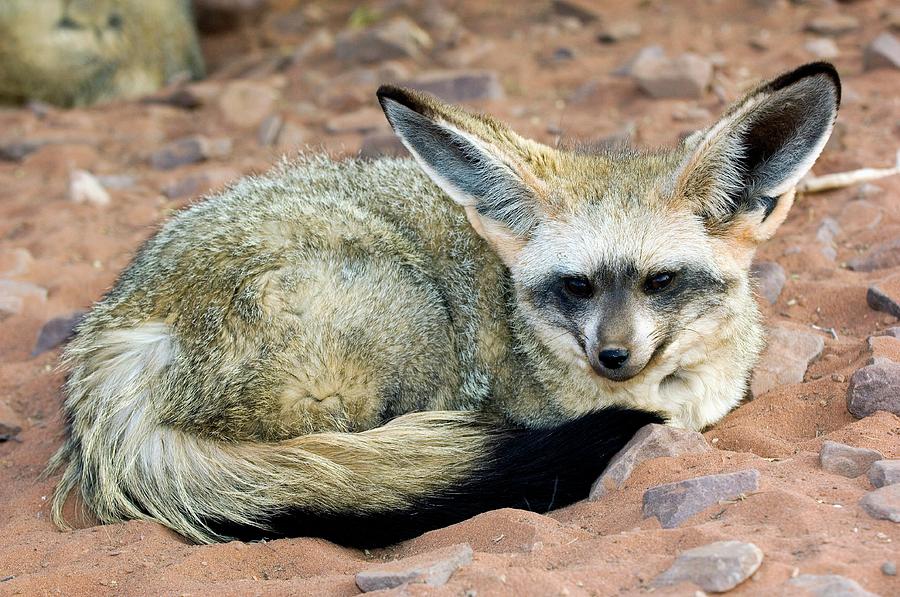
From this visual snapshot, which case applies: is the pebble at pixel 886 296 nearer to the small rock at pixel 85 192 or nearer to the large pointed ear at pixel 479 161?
the large pointed ear at pixel 479 161

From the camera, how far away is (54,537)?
412 cm

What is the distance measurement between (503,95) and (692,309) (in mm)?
5067

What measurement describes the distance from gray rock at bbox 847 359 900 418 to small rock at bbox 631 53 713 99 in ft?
14.5

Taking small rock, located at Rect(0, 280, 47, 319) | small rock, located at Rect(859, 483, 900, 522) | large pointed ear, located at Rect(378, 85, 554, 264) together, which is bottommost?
small rock, located at Rect(0, 280, 47, 319)

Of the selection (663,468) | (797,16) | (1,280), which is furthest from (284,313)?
(797,16)

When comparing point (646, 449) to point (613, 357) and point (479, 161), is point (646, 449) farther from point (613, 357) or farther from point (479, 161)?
point (479, 161)

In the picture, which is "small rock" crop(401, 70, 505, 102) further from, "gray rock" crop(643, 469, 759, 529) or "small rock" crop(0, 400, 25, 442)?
"gray rock" crop(643, 469, 759, 529)

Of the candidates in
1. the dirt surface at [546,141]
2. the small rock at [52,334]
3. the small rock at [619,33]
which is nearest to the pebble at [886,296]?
the dirt surface at [546,141]

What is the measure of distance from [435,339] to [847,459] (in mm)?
1867

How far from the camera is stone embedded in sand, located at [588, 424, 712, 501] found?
3.95m

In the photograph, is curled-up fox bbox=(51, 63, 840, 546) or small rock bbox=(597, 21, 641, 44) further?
small rock bbox=(597, 21, 641, 44)

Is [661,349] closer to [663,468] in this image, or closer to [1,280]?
[663,468]

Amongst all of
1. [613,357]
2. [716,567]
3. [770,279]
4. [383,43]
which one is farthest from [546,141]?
[716,567]

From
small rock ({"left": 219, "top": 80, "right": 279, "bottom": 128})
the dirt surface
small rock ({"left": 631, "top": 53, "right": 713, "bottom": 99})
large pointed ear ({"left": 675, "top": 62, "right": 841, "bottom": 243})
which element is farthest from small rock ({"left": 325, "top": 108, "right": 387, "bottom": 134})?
large pointed ear ({"left": 675, "top": 62, "right": 841, "bottom": 243})
